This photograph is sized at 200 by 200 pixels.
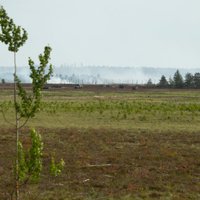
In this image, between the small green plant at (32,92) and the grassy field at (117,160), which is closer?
the small green plant at (32,92)

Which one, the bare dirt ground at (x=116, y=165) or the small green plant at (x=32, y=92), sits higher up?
the small green plant at (x=32, y=92)

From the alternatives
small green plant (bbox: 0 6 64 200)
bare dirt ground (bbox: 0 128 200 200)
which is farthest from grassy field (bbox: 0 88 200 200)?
small green plant (bbox: 0 6 64 200)

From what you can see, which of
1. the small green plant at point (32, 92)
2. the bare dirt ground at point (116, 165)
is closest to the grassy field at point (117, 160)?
the bare dirt ground at point (116, 165)

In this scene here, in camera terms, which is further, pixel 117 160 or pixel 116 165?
pixel 117 160

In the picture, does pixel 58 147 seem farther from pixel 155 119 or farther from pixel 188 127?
pixel 155 119

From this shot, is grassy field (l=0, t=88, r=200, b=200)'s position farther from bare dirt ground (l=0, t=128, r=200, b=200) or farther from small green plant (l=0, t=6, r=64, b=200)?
small green plant (l=0, t=6, r=64, b=200)

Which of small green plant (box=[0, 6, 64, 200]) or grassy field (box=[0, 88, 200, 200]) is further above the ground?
small green plant (box=[0, 6, 64, 200])

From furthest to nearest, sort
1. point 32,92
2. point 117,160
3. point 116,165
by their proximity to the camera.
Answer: point 117,160, point 116,165, point 32,92

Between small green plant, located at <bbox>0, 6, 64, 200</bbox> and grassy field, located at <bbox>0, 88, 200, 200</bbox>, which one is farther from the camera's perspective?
grassy field, located at <bbox>0, 88, 200, 200</bbox>

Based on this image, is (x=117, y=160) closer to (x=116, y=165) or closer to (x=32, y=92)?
(x=116, y=165)

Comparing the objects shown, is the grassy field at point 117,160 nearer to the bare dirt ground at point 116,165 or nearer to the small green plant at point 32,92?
the bare dirt ground at point 116,165

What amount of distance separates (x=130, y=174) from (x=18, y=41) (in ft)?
31.8

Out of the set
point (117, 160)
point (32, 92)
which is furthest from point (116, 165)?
point (32, 92)

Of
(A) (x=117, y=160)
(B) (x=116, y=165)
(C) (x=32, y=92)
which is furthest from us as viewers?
(A) (x=117, y=160)
